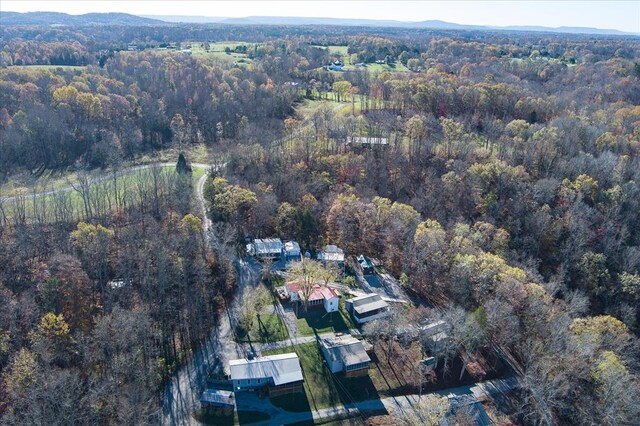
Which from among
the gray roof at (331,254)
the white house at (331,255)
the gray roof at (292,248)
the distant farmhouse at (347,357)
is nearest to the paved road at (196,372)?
the gray roof at (292,248)

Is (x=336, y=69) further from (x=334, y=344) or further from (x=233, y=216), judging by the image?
(x=334, y=344)

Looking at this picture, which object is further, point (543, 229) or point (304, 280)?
point (543, 229)

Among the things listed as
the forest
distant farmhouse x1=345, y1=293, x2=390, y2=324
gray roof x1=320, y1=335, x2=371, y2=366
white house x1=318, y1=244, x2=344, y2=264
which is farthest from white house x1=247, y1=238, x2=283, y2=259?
gray roof x1=320, y1=335, x2=371, y2=366

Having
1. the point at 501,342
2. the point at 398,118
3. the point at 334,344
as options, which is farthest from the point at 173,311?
the point at 398,118

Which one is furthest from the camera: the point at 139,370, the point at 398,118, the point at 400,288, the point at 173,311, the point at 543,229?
the point at 398,118

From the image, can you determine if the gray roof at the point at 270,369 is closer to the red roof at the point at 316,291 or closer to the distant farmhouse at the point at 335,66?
the red roof at the point at 316,291

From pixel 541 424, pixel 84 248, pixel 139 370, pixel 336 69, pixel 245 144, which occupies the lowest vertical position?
pixel 541 424

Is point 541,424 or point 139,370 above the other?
point 139,370
